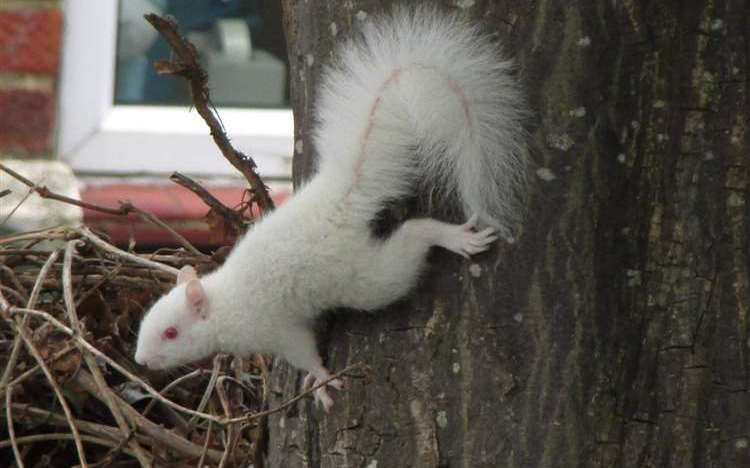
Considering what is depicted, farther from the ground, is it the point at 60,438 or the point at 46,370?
the point at 46,370

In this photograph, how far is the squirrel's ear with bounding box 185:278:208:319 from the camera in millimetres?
1981

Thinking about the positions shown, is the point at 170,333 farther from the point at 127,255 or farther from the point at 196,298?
the point at 127,255

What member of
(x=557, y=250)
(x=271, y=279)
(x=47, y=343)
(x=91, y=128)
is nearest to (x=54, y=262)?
(x=47, y=343)

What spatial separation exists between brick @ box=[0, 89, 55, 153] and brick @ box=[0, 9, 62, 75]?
85 millimetres

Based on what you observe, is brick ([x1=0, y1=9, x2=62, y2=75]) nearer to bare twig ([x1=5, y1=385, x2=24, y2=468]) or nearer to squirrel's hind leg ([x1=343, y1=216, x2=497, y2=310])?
bare twig ([x1=5, y1=385, x2=24, y2=468])

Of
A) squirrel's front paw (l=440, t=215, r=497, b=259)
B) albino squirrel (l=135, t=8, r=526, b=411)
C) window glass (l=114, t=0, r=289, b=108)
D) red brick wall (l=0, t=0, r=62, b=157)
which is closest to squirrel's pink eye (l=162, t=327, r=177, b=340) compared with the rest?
albino squirrel (l=135, t=8, r=526, b=411)

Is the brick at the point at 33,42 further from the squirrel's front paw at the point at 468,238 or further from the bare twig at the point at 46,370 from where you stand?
the squirrel's front paw at the point at 468,238

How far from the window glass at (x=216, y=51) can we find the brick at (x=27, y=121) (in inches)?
13.0

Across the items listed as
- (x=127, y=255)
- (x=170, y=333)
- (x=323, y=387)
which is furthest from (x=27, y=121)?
(x=323, y=387)

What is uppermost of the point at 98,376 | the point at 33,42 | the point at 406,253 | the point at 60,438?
the point at 33,42

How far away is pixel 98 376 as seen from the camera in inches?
88.2

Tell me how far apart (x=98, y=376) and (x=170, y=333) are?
0.76ft

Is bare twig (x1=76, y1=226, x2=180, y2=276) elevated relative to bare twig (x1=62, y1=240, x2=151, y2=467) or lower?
elevated

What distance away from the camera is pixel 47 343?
237 centimetres
